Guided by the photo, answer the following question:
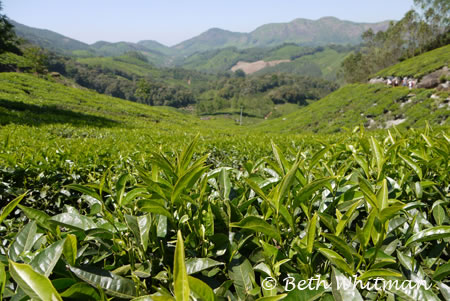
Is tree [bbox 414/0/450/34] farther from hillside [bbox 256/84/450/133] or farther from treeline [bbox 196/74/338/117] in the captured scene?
treeline [bbox 196/74/338/117]

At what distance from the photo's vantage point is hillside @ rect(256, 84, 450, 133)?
24891 millimetres

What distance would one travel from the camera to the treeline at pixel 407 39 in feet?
156

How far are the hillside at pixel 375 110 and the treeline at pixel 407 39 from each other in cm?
1389

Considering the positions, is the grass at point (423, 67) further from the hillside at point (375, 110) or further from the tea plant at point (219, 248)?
the tea plant at point (219, 248)

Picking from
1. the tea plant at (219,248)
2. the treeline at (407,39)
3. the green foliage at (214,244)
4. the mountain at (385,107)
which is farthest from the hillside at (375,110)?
the tea plant at (219,248)

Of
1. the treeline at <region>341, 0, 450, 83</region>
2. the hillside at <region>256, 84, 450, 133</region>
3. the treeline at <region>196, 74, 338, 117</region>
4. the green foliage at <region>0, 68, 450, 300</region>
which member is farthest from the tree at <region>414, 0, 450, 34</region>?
the treeline at <region>196, 74, 338, 117</region>

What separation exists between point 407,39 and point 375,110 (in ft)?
119

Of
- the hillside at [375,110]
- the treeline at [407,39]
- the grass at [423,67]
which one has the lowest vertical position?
the hillside at [375,110]

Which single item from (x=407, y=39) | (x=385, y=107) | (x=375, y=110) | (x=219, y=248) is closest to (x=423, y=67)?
(x=385, y=107)

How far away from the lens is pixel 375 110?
103 feet

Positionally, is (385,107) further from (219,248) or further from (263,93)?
(263,93)

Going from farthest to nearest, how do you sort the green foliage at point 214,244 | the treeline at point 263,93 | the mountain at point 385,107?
the treeline at point 263,93 < the mountain at point 385,107 < the green foliage at point 214,244

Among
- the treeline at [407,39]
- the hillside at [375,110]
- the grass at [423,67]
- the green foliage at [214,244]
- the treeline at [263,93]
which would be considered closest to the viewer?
the green foliage at [214,244]

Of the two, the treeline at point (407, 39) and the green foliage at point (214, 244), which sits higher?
the treeline at point (407, 39)
